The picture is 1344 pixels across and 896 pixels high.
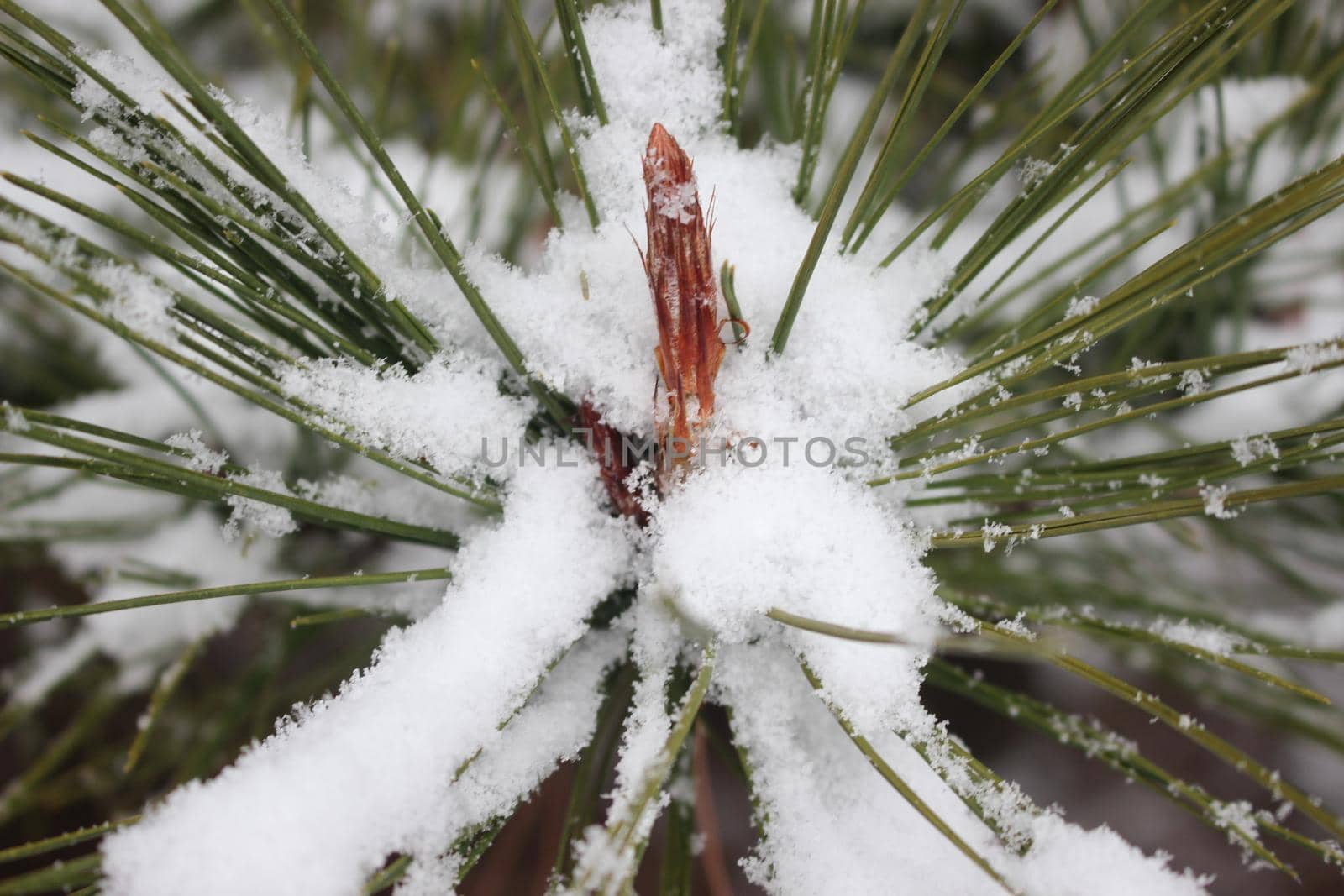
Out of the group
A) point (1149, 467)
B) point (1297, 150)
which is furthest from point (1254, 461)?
point (1297, 150)

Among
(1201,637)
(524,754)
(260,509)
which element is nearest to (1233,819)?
(1201,637)

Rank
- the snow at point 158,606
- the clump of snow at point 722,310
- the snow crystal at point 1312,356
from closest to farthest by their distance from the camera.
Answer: the snow crystal at point 1312,356, the clump of snow at point 722,310, the snow at point 158,606

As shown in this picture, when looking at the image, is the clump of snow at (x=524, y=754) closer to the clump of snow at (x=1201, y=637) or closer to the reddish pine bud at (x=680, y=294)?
the reddish pine bud at (x=680, y=294)

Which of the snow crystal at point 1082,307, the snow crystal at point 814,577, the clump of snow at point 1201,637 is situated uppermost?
the snow crystal at point 1082,307

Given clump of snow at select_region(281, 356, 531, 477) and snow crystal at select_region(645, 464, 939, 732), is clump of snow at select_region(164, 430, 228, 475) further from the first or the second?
snow crystal at select_region(645, 464, 939, 732)

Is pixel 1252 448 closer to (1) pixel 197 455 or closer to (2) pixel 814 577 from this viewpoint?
(2) pixel 814 577

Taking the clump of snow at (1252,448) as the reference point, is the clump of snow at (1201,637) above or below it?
below

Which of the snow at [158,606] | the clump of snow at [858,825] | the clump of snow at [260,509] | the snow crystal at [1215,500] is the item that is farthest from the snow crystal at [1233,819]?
the snow at [158,606]
